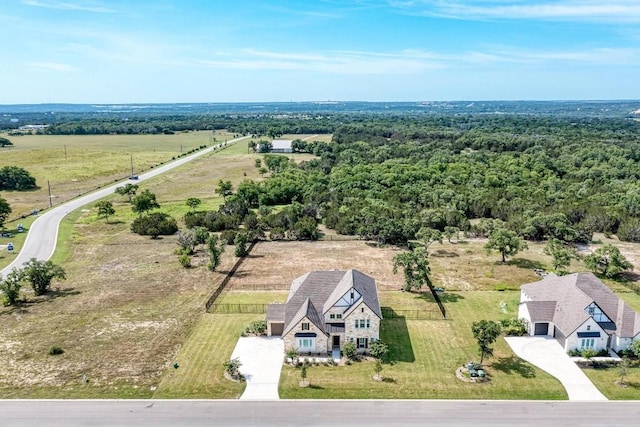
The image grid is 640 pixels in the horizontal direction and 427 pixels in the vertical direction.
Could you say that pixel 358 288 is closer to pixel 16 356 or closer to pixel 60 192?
pixel 16 356

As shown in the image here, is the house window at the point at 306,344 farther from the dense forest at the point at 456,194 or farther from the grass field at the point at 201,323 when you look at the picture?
the dense forest at the point at 456,194

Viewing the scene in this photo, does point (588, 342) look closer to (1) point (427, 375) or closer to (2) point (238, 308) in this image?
(1) point (427, 375)

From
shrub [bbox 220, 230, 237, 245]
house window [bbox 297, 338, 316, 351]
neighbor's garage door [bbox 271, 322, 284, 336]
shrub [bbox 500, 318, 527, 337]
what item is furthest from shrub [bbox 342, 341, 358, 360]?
shrub [bbox 220, 230, 237, 245]

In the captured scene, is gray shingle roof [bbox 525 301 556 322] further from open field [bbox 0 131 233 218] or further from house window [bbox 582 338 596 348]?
open field [bbox 0 131 233 218]

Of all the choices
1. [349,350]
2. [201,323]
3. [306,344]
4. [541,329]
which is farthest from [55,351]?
[541,329]

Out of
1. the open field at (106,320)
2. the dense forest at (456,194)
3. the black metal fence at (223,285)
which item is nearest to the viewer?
the open field at (106,320)

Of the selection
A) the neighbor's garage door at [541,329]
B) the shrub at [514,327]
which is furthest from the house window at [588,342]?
the shrub at [514,327]
